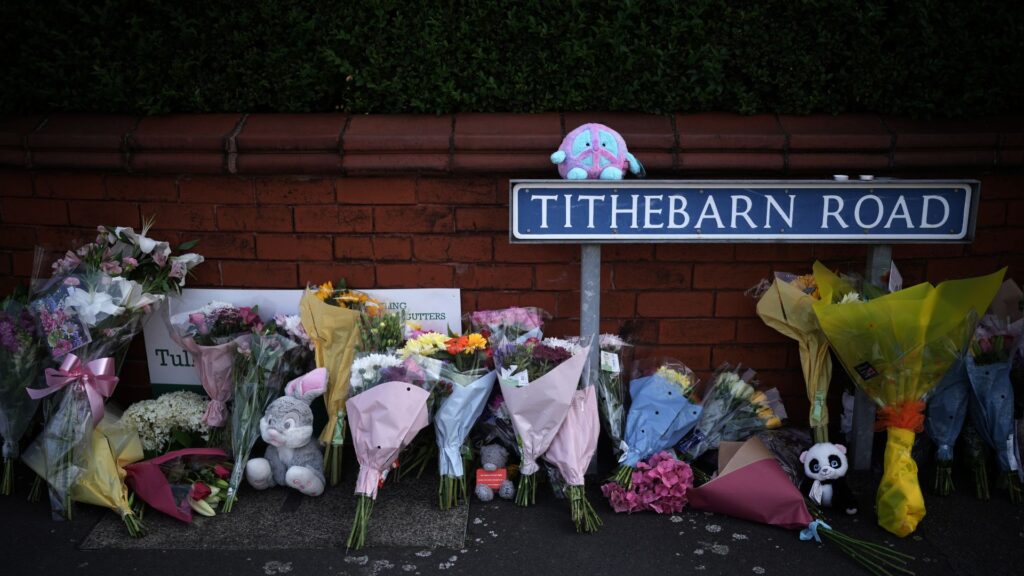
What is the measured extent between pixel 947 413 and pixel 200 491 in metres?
2.87

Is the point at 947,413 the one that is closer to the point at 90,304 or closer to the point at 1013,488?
the point at 1013,488

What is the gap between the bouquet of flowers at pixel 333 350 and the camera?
3580 mm

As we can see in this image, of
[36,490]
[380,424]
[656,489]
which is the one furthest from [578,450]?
[36,490]

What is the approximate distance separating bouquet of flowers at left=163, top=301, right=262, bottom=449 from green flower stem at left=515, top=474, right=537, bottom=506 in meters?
1.24

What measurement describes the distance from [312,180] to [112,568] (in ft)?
5.35

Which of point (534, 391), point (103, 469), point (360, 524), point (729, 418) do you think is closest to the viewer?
point (360, 524)

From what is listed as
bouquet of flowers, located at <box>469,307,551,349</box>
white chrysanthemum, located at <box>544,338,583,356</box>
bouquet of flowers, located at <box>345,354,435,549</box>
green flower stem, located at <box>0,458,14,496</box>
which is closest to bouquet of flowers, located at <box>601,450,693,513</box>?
white chrysanthemum, located at <box>544,338,583,356</box>

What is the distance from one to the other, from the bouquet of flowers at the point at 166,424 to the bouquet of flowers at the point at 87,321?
166 millimetres

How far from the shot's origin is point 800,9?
143 inches

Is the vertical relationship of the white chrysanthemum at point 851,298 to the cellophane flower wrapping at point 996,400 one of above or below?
above

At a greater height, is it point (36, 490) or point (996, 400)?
point (996, 400)

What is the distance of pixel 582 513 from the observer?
10.8ft

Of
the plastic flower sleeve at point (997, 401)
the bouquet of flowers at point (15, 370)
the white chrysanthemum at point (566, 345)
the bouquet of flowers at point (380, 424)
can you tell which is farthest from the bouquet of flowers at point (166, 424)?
the plastic flower sleeve at point (997, 401)

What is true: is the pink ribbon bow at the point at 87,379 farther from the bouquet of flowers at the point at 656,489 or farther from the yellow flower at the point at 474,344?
the bouquet of flowers at the point at 656,489
